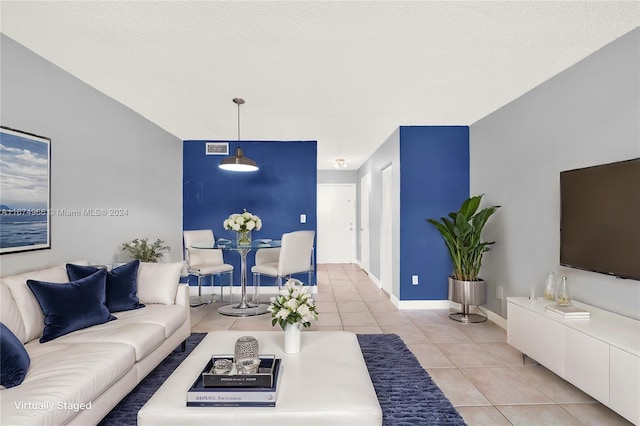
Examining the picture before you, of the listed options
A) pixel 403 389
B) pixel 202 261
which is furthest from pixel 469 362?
pixel 202 261

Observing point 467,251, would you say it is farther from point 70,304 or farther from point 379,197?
point 70,304

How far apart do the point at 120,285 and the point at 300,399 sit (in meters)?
1.91

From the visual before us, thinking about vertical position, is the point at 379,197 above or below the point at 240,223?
above

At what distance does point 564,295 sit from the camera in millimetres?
2518

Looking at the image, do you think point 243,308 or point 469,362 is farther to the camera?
point 243,308

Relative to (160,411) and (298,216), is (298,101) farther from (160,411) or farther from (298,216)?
(160,411)

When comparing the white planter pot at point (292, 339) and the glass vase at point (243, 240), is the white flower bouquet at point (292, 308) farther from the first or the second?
the glass vase at point (243, 240)

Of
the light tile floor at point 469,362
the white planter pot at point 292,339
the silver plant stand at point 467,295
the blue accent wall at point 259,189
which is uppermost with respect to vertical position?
the blue accent wall at point 259,189

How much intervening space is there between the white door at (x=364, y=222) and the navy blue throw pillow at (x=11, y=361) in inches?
235

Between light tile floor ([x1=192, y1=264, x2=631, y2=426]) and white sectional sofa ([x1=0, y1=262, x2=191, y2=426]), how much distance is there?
1011 mm

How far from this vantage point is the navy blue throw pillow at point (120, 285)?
258 cm

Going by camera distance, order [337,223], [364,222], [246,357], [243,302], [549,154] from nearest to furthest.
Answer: [246,357], [549,154], [243,302], [364,222], [337,223]

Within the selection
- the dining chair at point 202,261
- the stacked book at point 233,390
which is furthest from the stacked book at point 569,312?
the dining chair at point 202,261

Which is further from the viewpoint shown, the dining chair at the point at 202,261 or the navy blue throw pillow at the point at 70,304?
the dining chair at the point at 202,261
